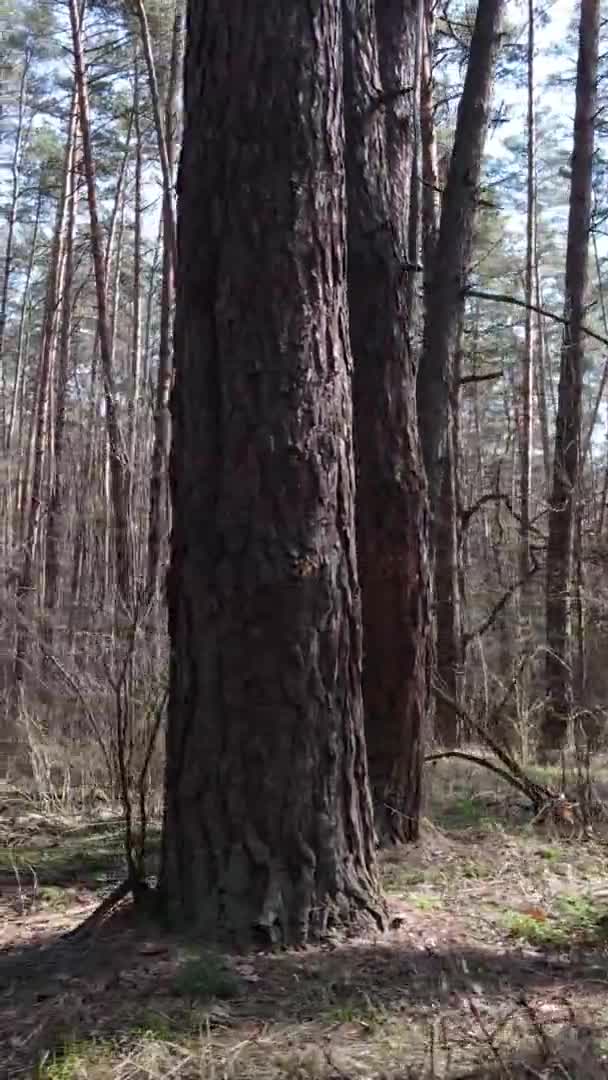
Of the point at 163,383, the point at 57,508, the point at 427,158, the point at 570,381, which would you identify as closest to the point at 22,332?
the point at 57,508

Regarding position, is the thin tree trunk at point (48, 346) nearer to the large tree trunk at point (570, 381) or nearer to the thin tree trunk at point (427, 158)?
the thin tree trunk at point (427, 158)

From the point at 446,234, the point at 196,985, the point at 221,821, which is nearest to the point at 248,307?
the point at 221,821

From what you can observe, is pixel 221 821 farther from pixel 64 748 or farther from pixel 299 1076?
pixel 64 748

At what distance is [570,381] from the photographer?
36.5ft

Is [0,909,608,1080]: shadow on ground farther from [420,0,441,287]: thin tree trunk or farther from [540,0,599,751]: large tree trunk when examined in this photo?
[420,0,441,287]: thin tree trunk

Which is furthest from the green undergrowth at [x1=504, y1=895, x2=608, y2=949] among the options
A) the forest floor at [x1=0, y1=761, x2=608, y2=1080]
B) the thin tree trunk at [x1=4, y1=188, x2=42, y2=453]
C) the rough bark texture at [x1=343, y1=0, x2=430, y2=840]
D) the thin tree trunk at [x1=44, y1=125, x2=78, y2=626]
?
the thin tree trunk at [x1=4, y1=188, x2=42, y2=453]

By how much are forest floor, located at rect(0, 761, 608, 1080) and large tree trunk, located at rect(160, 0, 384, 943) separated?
0.23 metres

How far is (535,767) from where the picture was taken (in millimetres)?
7586

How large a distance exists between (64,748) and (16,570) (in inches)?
341

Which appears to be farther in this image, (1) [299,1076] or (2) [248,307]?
(2) [248,307]

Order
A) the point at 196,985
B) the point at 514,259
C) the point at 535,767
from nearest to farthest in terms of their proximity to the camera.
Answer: the point at 196,985
the point at 535,767
the point at 514,259

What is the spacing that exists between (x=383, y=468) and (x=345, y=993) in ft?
8.23

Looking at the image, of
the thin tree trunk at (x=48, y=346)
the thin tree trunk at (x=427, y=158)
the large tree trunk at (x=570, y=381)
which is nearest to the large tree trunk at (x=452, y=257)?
the large tree trunk at (x=570, y=381)

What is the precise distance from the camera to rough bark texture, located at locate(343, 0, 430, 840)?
5.09 metres
